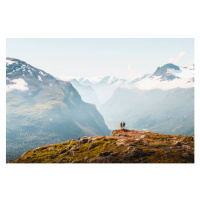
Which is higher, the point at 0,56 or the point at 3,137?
the point at 0,56

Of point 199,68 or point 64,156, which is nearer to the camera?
point 199,68

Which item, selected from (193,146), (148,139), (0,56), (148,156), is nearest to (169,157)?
(148,156)

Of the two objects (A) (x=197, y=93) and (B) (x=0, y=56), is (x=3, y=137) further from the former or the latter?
(A) (x=197, y=93)

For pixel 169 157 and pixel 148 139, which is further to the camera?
pixel 148 139

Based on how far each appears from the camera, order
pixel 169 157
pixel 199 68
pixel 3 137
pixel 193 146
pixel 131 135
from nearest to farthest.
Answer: pixel 169 157 < pixel 193 146 < pixel 199 68 < pixel 3 137 < pixel 131 135

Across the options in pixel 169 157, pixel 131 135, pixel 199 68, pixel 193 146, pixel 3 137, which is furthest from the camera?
pixel 131 135
